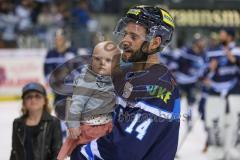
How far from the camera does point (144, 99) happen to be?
2.19 m

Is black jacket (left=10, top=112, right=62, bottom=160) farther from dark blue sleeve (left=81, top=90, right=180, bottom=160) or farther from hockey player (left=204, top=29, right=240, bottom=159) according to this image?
hockey player (left=204, top=29, right=240, bottom=159)

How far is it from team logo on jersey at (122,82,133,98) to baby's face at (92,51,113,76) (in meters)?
0.28

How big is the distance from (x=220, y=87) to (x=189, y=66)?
2.71m

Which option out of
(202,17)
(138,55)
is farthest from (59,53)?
(202,17)

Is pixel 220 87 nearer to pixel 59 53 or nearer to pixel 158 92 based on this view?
pixel 59 53

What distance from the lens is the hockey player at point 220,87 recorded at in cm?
771

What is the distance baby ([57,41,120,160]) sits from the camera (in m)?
2.55

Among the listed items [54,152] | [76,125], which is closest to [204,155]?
[54,152]

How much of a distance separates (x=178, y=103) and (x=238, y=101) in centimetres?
524

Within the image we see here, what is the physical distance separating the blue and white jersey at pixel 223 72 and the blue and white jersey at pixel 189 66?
240cm

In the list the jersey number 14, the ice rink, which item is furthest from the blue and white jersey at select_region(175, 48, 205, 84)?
the jersey number 14

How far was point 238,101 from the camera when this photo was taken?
7402 mm

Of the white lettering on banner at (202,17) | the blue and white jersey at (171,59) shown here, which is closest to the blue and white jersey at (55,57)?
the blue and white jersey at (171,59)

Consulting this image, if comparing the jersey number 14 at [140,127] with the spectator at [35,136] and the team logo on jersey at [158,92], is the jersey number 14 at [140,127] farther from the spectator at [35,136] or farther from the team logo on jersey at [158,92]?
the spectator at [35,136]
